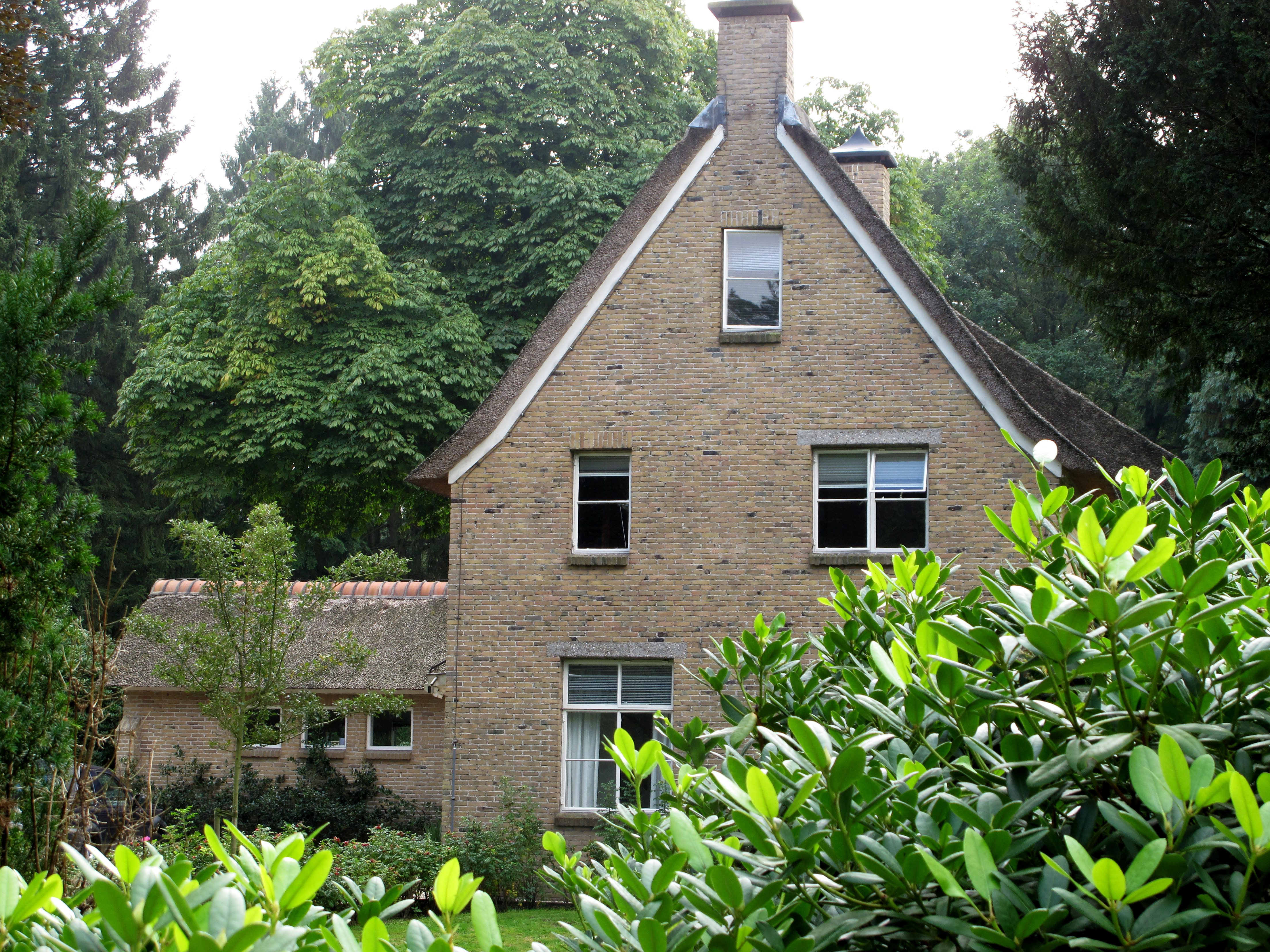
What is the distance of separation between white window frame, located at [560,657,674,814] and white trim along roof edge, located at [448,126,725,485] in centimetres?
322

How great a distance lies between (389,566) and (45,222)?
23.4 meters

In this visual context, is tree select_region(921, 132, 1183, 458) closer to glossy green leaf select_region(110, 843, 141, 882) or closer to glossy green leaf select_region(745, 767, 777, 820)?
glossy green leaf select_region(745, 767, 777, 820)

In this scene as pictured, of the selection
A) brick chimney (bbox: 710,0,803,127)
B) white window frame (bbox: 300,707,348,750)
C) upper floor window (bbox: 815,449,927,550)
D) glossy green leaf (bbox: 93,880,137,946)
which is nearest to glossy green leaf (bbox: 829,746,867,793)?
glossy green leaf (bbox: 93,880,137,946)

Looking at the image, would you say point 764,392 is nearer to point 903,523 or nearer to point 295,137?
point 903,523

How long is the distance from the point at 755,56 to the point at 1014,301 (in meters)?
24.5

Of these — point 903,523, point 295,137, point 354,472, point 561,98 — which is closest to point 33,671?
point 903,523

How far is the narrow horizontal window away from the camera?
900 inches

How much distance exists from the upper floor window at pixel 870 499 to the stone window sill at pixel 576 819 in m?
4.80

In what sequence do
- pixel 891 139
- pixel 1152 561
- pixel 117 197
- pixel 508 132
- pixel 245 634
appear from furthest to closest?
pixel 117 197 → pixel 891 139 → pixel 508 132 → pixel 245 634 → pixel 1152 561

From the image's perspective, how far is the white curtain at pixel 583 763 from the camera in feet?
50.9

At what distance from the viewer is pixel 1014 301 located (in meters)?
38.0

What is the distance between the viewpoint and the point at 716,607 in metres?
15.3

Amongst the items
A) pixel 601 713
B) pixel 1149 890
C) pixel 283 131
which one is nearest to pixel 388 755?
pixel 601 713

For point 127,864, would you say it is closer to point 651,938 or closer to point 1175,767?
point 651,938
